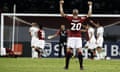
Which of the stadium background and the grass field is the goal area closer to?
the stadium background

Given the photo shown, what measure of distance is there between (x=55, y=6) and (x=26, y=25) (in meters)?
4.57

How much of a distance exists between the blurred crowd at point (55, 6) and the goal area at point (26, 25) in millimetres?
2604

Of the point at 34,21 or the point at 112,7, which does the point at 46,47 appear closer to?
the point at 34,21

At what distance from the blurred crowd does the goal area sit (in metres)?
2.60

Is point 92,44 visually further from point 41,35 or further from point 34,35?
point 34,35

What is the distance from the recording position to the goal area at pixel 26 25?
37.2 m

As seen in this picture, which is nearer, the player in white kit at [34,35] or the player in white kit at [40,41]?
the player in white kit at [40,41]

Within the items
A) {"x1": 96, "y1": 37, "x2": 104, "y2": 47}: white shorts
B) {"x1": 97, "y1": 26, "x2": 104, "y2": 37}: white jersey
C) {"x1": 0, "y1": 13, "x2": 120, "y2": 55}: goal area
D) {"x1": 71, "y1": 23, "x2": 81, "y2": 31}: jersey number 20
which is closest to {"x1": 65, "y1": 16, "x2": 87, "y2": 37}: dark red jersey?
{"x1": 71, "y1": 23, "x2": 81, "y2": 31}: jersey number 20

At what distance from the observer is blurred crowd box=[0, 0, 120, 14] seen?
4150 cm

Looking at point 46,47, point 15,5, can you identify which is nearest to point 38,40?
point 46,47

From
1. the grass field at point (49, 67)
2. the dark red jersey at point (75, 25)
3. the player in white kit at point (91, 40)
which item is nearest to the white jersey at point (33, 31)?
the player in white kit at point (91, 40)

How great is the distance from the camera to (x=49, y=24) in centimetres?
3828

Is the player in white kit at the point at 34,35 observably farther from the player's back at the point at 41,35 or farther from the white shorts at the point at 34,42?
the player's back at the point at 41,35

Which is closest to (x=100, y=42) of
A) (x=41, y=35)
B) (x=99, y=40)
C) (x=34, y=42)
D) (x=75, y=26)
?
(x=99, y=40)
